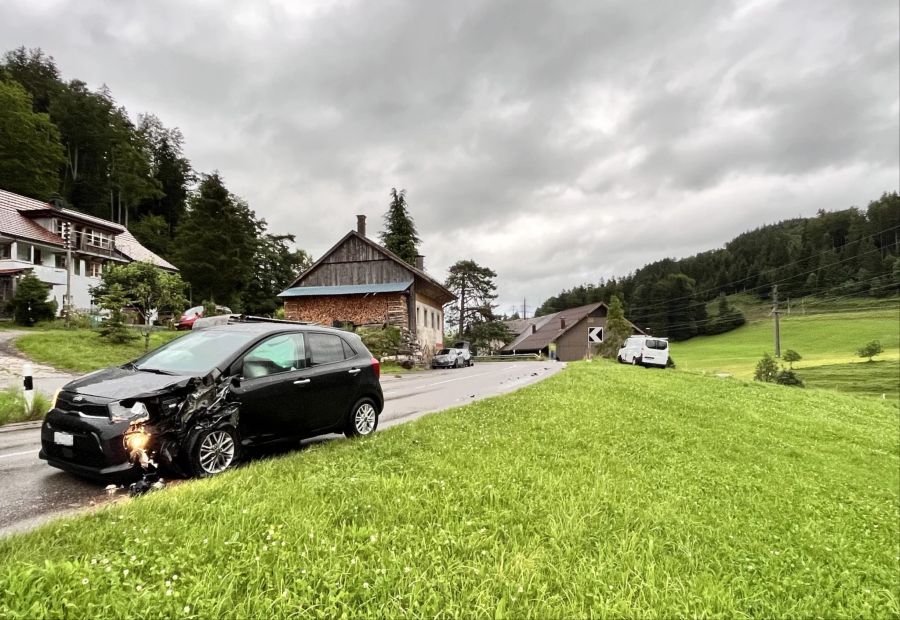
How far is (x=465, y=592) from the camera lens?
3.03 meters

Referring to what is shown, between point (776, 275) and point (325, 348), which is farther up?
point (776, 275)

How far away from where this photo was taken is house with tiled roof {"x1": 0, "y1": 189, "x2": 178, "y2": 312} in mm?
32188

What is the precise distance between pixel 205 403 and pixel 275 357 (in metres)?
1.18

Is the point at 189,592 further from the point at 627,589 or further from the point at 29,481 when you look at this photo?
the point at 29,481

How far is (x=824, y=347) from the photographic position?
66625 millimetres

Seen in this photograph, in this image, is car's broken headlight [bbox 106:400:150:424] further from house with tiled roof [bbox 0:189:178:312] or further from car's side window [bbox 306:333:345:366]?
house with tiled roof [bbox 0:189:178:312]

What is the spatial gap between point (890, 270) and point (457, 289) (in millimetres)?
90741

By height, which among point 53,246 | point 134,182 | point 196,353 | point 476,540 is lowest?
point 476,540

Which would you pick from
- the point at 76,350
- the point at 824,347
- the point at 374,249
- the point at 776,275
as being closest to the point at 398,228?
the point at 374,249

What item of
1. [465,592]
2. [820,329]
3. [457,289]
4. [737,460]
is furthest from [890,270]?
[465,592]

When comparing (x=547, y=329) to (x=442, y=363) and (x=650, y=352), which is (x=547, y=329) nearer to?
(x=650, y=352)

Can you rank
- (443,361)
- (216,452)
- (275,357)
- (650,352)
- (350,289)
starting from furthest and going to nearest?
(443,361), (650,352), (350,289), (275,357), (216,452)

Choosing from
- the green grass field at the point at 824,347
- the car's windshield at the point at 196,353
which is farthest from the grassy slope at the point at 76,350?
the green grass field at the point at 824,347

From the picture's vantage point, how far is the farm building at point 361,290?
3092 centimetres
